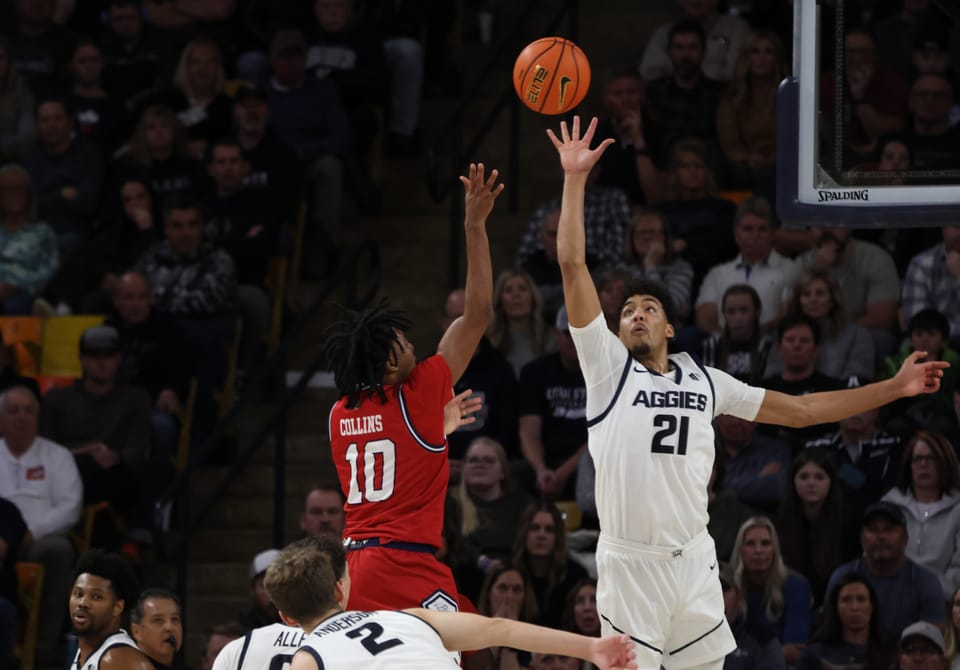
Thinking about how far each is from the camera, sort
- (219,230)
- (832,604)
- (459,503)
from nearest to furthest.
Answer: (832,604) → (459,503) → (219,230)

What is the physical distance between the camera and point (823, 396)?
798 cm

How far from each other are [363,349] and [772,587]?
371cm

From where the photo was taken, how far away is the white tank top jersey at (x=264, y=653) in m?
7.42

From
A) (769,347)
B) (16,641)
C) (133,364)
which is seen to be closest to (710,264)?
(769,347)

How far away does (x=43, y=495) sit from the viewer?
460 inches

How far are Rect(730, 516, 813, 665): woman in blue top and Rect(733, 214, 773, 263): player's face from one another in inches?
93.0

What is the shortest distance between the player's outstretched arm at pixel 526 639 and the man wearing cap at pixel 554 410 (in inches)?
210

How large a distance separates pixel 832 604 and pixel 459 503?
2458 millimetres

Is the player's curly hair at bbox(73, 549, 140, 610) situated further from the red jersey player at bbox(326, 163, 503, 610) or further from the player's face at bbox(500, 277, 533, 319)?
the player's face at bbox(500, 277, 533, 319)

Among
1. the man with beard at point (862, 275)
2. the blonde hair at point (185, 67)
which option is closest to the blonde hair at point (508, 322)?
the man with beard at point (862, 275)

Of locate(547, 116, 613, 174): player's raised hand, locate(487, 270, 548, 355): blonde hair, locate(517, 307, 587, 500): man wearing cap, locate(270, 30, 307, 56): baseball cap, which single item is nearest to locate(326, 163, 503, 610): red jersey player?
locate(547, 116, 613, 174): player's raised hand

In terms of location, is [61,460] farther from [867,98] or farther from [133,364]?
[867,98]

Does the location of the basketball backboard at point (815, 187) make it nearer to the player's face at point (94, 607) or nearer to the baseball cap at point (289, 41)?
the player's face at point (94, 607)

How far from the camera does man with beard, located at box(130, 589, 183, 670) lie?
8.95 m
